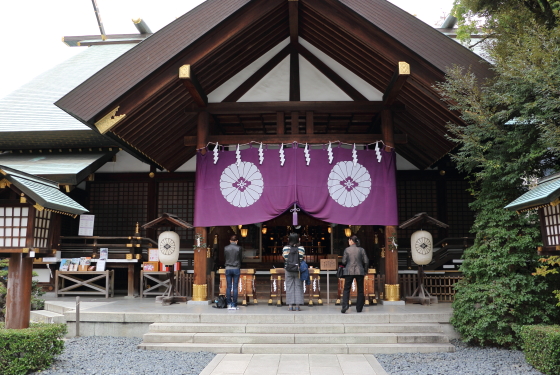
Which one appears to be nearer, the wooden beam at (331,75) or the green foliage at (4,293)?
the green foliage at (4,293)

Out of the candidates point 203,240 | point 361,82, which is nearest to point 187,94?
point 203,240

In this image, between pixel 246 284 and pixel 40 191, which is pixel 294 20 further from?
pixel 40 191

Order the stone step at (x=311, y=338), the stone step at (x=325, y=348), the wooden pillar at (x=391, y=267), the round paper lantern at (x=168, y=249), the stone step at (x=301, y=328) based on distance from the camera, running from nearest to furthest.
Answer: the stone step at (x=325, y=348) → the stone step at (x=311, y=338) → the stone step at (x=301, y=328) → the wooden pillar at (x=391, y=267) → the round paper lantern at (x=168, y=249)

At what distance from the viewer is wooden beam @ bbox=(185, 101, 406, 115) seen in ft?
35.4

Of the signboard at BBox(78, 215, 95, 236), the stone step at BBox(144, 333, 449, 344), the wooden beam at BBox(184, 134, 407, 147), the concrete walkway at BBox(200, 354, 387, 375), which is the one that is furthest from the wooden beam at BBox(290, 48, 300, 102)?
the signboard at BBox(78, 215, 95, 236)

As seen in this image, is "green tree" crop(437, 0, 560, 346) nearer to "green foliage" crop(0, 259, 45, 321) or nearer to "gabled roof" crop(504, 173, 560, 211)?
"gabled roof" crop(504, 173, 560, 211)

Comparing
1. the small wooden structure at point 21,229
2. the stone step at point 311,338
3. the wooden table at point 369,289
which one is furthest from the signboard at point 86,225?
the wooden table at point 369,289

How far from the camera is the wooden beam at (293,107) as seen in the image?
10.8 meters

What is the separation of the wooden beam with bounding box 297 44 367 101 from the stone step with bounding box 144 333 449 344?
571 centimetres

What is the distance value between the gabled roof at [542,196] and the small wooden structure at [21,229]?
5996 millimetres

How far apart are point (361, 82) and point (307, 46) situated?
154cm

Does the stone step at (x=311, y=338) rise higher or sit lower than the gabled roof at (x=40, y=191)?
lower

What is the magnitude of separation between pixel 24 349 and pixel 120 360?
4.41ft

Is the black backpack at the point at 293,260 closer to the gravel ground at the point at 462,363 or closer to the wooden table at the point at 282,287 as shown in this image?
the wooden table at the point at 282,287
